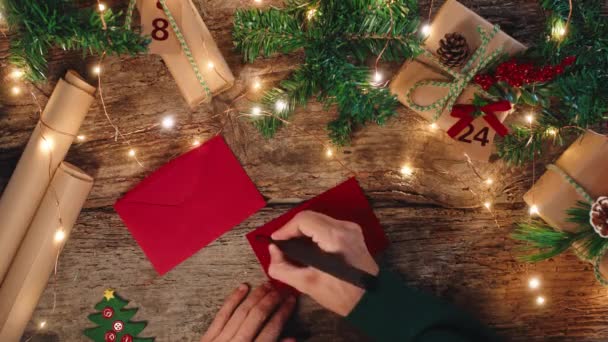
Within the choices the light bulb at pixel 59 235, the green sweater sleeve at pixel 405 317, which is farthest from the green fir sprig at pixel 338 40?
the light bulb at pixel 59 235

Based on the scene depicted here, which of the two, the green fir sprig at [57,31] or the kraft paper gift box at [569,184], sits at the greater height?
the green fir sprig at [57,31]

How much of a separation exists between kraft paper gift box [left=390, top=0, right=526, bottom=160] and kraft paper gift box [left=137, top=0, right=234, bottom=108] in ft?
1.46

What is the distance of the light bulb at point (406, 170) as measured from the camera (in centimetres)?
122

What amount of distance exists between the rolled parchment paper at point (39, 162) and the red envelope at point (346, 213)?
54cm

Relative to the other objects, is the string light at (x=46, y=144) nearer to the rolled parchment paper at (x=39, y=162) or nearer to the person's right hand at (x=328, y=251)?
the rolled parchment paper at (x=39, y=162)

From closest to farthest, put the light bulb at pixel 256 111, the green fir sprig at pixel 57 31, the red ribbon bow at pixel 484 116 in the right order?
the green fir sprig at pixel 57 31 → the red ribbon bow at pixel 484 116 → the light bulb at pixel 256 111

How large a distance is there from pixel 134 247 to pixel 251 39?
0.63 metres

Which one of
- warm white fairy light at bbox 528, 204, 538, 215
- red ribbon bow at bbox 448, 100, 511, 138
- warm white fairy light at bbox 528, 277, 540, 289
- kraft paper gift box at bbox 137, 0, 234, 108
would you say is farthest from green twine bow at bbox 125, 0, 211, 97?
warm white fairy light at bbox 528, 277, 540, 289

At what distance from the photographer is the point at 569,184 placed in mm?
1099

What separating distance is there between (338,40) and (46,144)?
2.47 ft

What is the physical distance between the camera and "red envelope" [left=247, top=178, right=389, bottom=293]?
1218 mm

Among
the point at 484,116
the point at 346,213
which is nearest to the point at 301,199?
the point at 346,213

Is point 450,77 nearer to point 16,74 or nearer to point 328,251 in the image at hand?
point 328,251

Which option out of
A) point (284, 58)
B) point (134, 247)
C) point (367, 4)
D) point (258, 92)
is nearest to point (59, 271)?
point (134, 247)
